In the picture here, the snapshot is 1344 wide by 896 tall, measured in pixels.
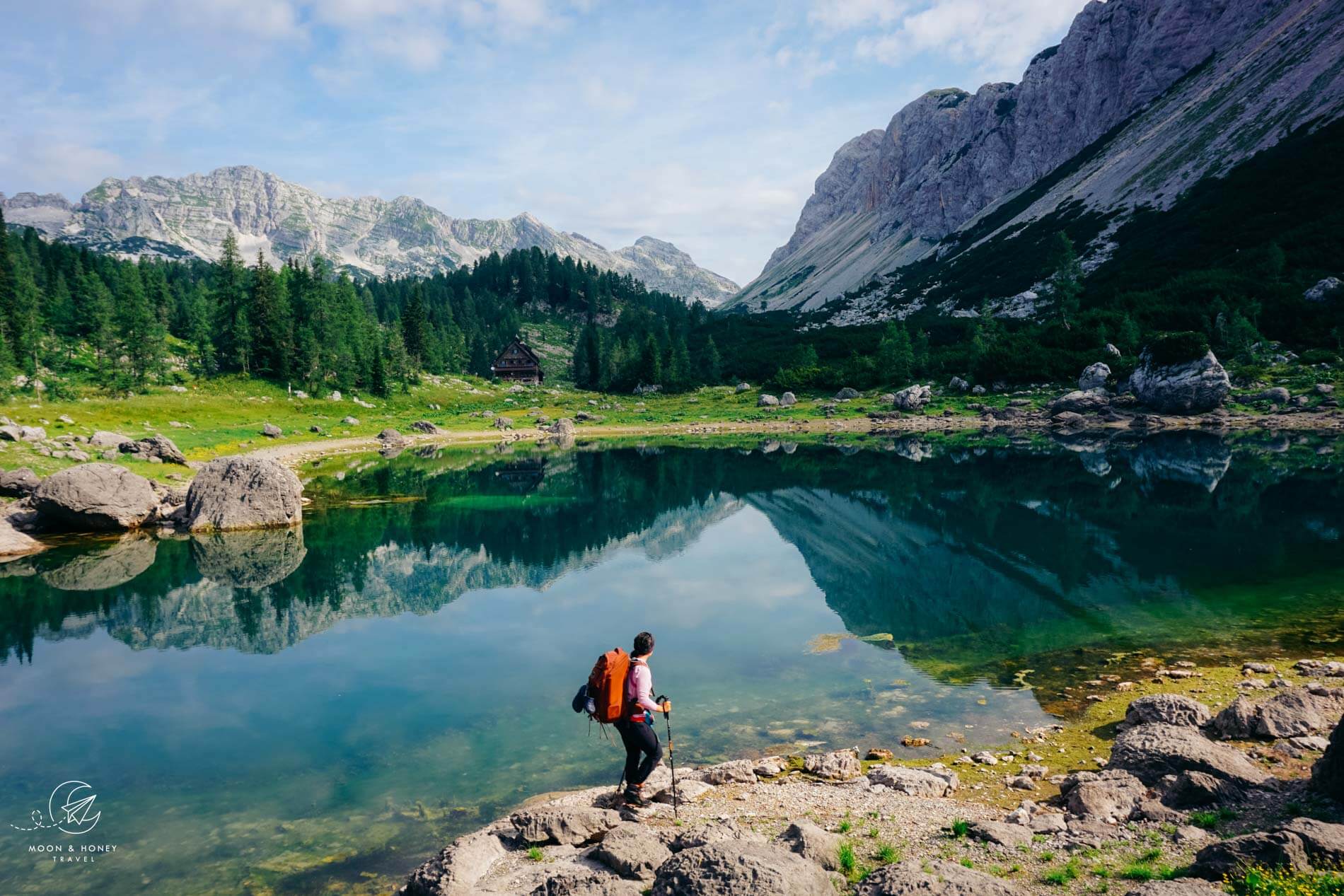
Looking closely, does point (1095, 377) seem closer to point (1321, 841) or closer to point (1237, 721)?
point (1237, 721)

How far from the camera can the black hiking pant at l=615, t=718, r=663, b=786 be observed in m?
11.9

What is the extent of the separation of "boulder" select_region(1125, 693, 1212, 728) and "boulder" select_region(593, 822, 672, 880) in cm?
1087

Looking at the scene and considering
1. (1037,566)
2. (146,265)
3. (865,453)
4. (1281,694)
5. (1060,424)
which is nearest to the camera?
(1281,694)

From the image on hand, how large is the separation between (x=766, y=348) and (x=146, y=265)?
403 ft

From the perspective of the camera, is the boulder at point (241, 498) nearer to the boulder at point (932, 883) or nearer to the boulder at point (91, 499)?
the boulder at point (91, 499)

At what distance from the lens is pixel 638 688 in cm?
1184

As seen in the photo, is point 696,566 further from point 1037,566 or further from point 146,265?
point 146,265

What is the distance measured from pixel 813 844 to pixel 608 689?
12.6 feet

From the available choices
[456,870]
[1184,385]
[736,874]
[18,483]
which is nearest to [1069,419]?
[1184,385]

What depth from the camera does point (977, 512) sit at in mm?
42438

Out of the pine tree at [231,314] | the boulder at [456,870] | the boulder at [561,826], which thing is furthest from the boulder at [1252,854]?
the pine tree at [231,314]

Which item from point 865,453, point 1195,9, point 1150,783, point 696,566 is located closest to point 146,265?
point 865,453

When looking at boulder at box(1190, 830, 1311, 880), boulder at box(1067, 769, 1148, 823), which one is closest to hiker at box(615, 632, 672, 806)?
boulder at box(1067, 769, 1148, 823)

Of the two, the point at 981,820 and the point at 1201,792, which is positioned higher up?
the point at 1201,792
